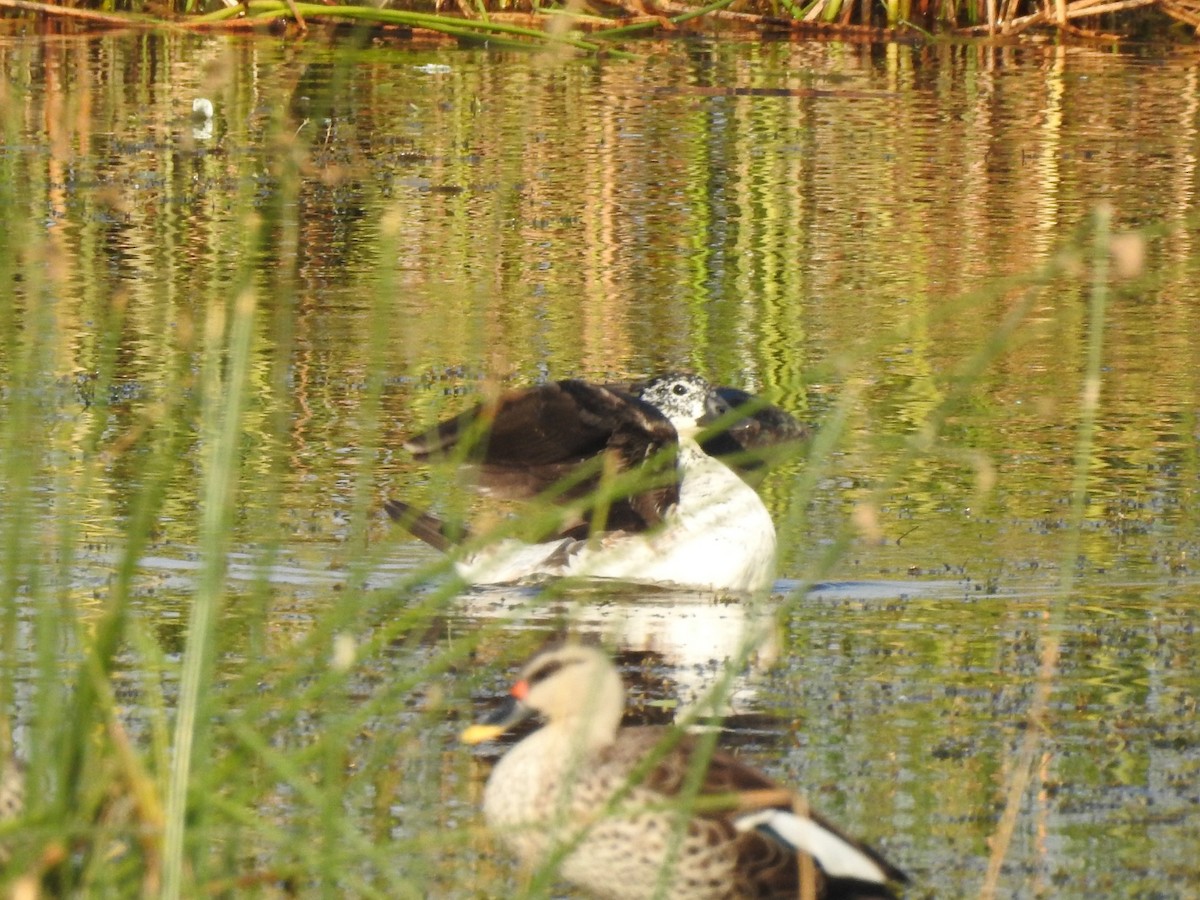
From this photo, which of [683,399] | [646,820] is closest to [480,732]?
[646,820]

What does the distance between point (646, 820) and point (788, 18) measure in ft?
44.8

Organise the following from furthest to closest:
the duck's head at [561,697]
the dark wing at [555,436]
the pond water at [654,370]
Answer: the dark wing at [555,436]
the duck's head at [561,697]
the pond water at [654,370]

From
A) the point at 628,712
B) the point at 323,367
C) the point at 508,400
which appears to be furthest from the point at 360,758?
the point at 323,367

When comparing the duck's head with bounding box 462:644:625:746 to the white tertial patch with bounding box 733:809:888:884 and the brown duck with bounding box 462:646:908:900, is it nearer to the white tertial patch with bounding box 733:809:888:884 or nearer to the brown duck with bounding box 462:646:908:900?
the brown duck with bounding box 462:646:908:900

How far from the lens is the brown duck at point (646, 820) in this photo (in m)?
3.35

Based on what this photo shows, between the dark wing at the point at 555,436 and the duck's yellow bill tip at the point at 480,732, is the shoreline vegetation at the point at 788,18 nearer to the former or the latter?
the dark wing at the point at 555,436

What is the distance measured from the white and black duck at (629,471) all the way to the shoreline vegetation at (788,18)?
924 centimetres

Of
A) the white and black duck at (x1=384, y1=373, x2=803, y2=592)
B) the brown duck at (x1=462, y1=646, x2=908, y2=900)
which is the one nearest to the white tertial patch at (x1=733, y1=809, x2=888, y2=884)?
the brown duck at (x1=462, y1=646, x2=908, y2=900)

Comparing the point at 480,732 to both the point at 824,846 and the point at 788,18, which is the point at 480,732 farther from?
the point at 788,18

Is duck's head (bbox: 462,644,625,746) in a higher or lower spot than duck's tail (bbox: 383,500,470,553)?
higher

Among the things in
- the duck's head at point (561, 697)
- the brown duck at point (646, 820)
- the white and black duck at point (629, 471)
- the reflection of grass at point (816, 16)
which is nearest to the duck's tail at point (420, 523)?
the white and black duck at point (629, 471)

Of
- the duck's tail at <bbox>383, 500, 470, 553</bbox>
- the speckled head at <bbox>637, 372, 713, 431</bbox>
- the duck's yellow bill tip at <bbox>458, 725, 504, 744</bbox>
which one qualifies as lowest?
the duck's tail at <bbox>383, 500, 470, 553</bbox>

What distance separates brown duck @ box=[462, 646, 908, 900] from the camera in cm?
335

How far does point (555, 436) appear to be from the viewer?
5551 mm
